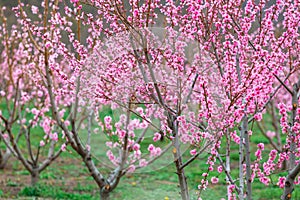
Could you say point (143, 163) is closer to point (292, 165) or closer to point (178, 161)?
point (178, 161)

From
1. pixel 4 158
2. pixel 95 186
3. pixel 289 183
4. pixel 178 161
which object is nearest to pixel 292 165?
pixel 289 183

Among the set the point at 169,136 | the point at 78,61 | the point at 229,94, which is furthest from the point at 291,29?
the point at 78,61

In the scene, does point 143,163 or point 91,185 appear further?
point 91,185

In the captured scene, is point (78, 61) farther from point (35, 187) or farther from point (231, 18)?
point (35, 187)

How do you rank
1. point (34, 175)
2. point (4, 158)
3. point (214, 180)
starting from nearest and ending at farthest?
1. point (214, 180)
2. point (34, 175)
3. point (4, 158)

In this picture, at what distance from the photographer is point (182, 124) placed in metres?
3.44

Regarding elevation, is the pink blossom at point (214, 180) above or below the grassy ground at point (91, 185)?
above

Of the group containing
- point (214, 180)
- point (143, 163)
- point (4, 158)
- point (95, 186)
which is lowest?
point (95, 186)

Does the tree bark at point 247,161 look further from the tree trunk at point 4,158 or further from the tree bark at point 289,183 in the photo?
the tree trunk at point 4,158

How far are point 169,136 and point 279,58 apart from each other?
1.31m

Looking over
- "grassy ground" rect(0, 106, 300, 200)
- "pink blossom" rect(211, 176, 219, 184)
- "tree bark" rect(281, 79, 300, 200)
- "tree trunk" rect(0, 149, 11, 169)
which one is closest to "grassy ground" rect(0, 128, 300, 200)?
"grassy ground" rect(0, 106, 300, 200)

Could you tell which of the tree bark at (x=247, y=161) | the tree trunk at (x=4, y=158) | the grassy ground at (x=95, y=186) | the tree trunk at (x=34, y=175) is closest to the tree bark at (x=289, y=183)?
the tree bark at (x=247, y=161)

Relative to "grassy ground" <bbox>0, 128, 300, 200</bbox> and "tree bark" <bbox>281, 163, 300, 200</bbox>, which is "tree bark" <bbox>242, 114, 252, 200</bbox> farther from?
"grassy ground" <bbox>0, 128, 300, 200</bbox>

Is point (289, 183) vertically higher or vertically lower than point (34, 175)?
higher
